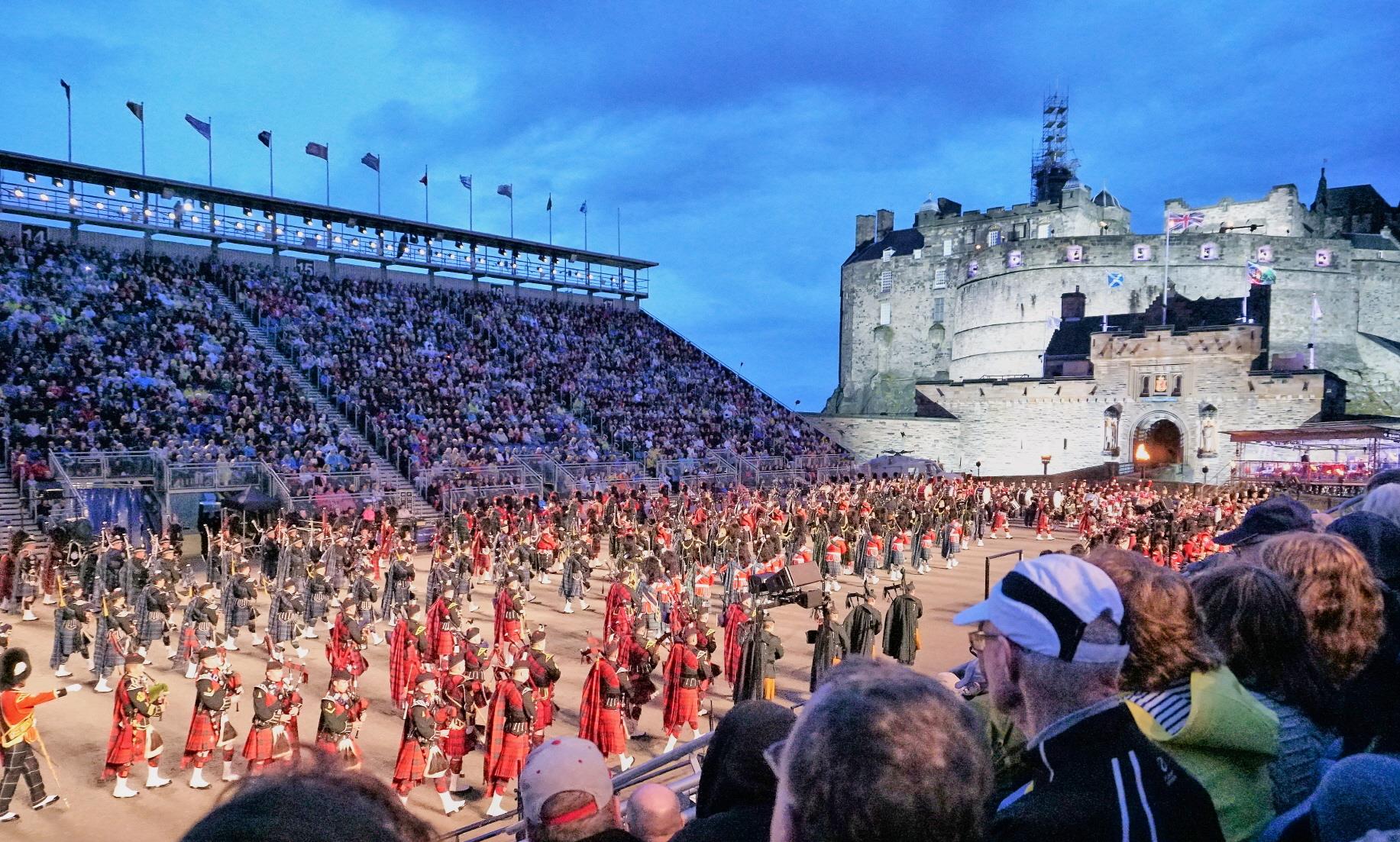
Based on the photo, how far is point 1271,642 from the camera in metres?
3.03

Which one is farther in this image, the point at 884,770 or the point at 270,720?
the point at 270,720

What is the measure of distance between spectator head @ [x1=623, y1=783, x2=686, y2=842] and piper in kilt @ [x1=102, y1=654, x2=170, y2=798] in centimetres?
790

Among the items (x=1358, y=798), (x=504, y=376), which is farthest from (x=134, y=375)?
(x=1358, y=798)

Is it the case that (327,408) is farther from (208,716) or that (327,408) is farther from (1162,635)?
(1162,635)

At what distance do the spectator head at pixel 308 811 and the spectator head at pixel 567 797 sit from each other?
1.24 metres

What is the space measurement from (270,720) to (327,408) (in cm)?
2190

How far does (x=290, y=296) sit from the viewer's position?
35.2 metres

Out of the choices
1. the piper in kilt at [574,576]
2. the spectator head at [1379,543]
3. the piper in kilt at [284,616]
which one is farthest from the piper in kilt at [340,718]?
the piper in kilt at [574,576]

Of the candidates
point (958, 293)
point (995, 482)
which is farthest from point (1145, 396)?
point (958, 293)

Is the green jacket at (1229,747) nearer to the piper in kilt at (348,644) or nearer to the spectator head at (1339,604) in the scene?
the spectator head at (1339,604)

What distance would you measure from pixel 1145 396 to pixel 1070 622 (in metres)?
42.8

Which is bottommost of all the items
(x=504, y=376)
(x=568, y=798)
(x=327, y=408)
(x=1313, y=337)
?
(x=568, y=798)

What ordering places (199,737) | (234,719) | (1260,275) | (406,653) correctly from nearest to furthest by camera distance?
(199,737)
(234,719)
(406,653)
(1260,275)

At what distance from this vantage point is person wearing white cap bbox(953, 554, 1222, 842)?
6.64 ft
